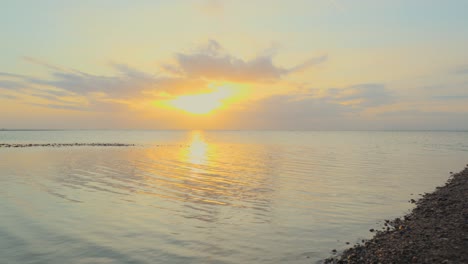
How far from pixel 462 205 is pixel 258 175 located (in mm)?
21459

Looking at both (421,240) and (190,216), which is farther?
(190,216)

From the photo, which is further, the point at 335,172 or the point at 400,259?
the point at 335,172

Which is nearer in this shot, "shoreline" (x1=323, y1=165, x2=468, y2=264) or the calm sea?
"shoreline" (x1=323, y1=165, x2=468, y2=264)

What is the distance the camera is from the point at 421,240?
13.0 m

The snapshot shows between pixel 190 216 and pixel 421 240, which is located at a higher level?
pixel 421 240

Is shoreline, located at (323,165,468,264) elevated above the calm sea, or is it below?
above

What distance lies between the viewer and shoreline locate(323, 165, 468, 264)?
1107 cm

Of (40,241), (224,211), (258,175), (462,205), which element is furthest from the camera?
(258,175)

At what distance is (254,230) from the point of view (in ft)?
53.9

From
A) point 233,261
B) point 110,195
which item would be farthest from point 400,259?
point 110,195

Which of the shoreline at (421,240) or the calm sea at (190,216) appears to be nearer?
the shoreline at (421,240)

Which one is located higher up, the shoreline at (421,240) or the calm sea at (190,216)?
the shoreline at (421,240)

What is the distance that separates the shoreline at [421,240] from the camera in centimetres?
1107

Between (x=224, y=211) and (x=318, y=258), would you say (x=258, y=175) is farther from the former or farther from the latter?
(x=318, y=258)
